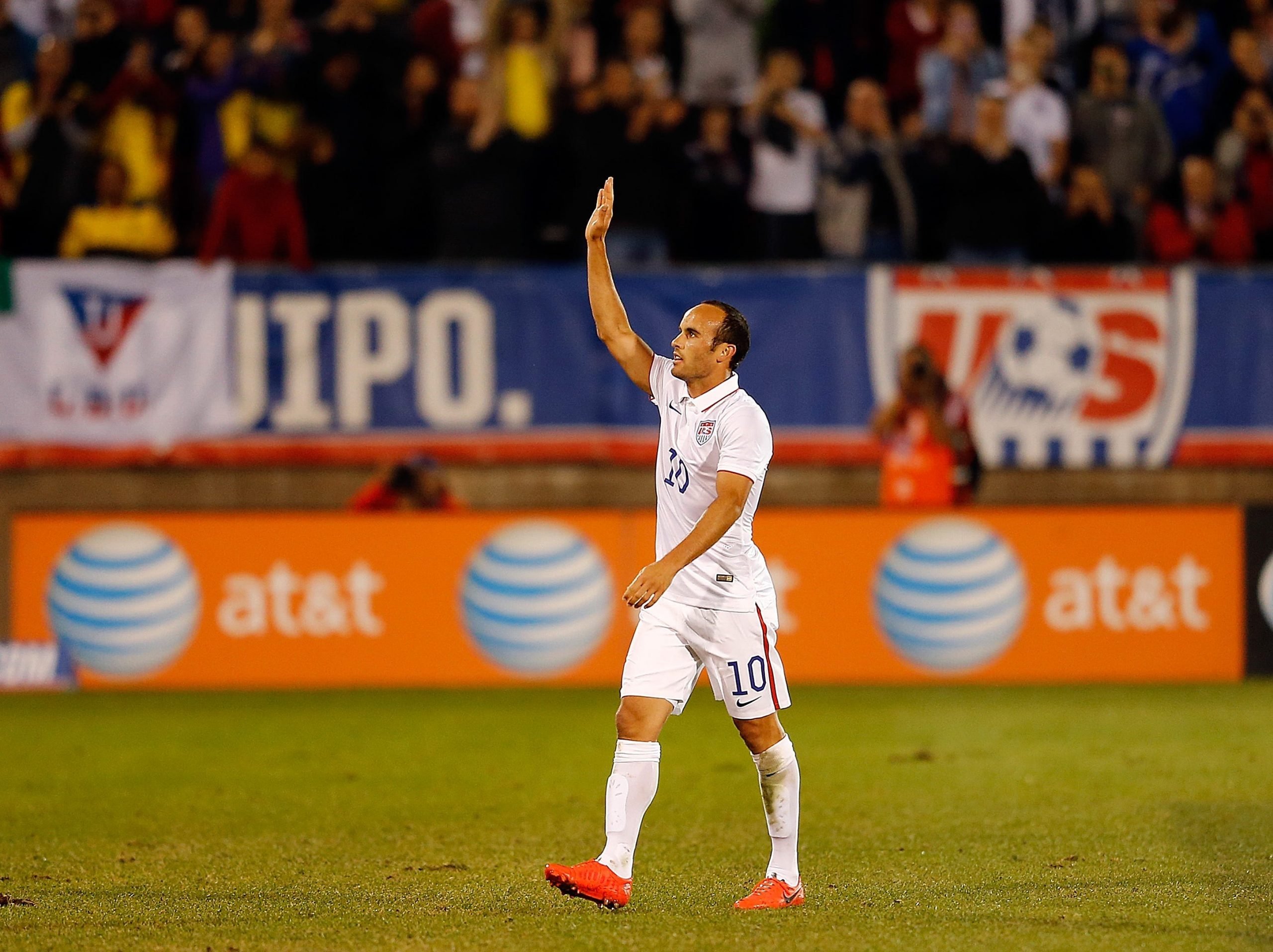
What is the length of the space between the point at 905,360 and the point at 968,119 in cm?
368

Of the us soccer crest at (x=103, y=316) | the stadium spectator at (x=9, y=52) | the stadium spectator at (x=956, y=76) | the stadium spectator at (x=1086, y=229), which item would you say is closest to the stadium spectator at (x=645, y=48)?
the stadium spectator at (x=956, y=76)

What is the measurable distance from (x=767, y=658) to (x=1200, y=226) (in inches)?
438

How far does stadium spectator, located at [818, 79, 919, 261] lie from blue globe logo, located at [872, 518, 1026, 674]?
332cm

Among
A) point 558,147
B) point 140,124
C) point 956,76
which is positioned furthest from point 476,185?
point 956,76

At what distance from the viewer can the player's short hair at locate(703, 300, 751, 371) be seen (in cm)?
641

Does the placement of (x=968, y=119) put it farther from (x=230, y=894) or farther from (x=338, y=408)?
(x=230, y=894)

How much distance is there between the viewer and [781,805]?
6426 mm

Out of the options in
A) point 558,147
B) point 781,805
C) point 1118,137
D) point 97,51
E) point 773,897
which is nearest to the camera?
point 773,897

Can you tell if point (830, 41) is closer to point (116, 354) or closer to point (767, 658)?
point (116, 354)

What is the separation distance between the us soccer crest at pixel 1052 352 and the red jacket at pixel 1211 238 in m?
0.75

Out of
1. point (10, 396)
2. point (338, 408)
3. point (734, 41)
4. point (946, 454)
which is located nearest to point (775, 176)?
point (734, 41)

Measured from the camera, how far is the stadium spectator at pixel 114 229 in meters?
15.2

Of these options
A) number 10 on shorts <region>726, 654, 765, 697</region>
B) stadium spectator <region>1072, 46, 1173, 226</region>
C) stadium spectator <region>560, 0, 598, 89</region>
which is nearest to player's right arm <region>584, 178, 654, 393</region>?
number 10 on shorts <region>726, 654, 765, 697</region>

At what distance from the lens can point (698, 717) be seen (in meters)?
12.1
